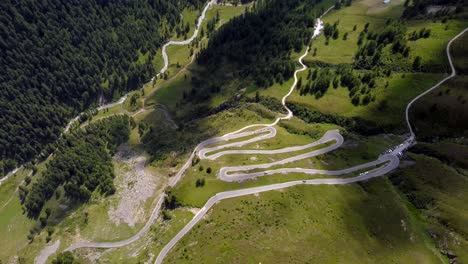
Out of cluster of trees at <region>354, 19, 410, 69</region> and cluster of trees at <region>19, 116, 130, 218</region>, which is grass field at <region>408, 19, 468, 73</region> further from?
cluster of trees at <region>19, 116, 130, 218</region>

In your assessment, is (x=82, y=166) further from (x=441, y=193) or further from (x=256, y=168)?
(x=441, y=193)

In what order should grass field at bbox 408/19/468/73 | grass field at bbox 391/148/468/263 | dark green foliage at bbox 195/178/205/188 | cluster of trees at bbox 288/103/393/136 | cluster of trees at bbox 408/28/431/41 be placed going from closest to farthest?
grass field at bbox 391/148/468/263, dark green foliage at bbox 195/178/205/188, cluster of trees at bbox 288/103/393/136, grass field at bbox 408/19/468/73, cluster of trees at bbox 408/28/431/41

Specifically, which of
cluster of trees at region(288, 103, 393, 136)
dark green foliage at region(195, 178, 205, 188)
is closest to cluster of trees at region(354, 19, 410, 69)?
cluster of trees at region(288, 103, 393, 136)

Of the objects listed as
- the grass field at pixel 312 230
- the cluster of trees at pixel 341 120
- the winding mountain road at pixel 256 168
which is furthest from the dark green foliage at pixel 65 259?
the cluster of trees at pixel 341 120

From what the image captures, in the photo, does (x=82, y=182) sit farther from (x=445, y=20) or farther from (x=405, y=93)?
(x=445, y=20)

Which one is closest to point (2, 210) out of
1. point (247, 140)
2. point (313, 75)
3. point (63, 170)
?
point (63, 170)

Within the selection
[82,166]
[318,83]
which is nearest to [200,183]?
[82,166]
